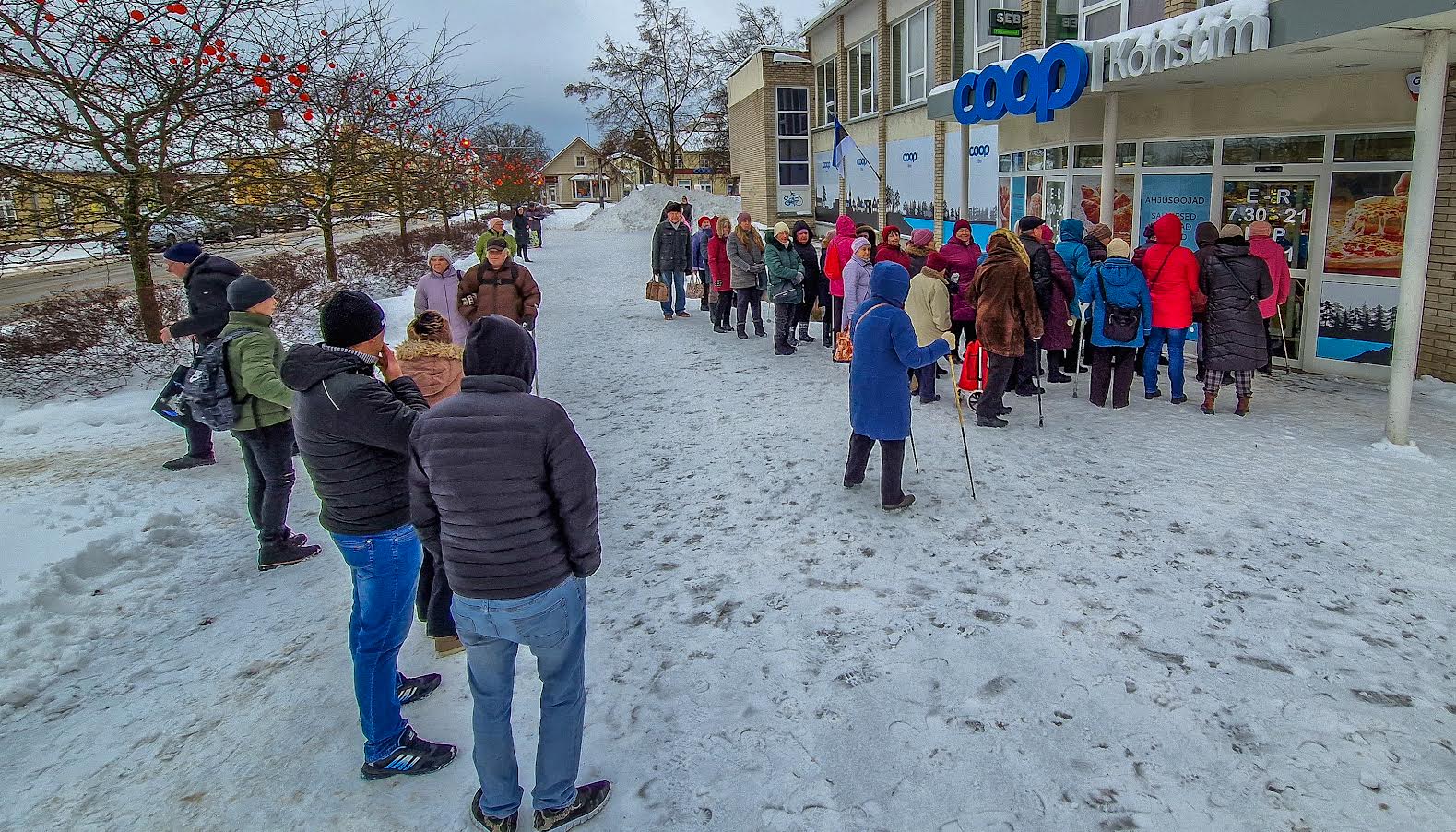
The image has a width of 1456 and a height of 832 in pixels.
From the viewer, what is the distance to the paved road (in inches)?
393

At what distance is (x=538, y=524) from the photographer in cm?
271

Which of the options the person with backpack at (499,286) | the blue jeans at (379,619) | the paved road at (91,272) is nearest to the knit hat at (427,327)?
the blue jeans at (379,619)

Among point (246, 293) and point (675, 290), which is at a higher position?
point (246, 293)

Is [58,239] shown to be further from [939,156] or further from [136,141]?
[939,156]

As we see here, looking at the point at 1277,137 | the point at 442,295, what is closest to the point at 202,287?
the point at 442,295

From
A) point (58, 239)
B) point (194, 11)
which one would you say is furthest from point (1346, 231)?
point (58, 239)

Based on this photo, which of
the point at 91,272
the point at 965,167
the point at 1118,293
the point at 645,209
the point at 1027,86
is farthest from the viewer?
the point at 645,209

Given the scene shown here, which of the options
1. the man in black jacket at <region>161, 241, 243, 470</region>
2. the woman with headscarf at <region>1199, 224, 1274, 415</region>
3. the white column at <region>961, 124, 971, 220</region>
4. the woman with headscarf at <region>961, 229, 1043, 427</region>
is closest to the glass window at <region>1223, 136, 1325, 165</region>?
the woman with headscarf at <region>1199, 224, 1274, 415</region>

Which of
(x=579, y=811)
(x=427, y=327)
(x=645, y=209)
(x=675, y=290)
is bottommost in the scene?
(x=579, y=811)

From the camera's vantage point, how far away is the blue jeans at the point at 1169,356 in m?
7.79

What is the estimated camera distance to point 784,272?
1034 centimetres

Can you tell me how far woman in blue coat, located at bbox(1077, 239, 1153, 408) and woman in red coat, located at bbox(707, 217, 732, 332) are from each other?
5265 millimetres

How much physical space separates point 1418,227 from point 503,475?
689 centimetres

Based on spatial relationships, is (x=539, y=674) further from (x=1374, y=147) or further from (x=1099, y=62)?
(x=1374, y=147)
